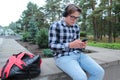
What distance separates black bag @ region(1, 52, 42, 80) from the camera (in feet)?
7.32

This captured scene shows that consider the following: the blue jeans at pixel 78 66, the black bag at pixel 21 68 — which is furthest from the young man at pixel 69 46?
the black bag at pixel 21 68

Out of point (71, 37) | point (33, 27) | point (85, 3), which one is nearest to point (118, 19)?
point (85, 3)

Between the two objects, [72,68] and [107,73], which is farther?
[107,73]

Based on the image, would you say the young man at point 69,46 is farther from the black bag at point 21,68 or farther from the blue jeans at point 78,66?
the black bag at point 21,68

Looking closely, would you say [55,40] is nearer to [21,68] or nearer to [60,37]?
[60,37]

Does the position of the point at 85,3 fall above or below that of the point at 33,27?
above

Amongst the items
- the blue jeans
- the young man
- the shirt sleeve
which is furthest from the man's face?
the blue jeans

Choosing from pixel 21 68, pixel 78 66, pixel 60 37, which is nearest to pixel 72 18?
pixel 60 37

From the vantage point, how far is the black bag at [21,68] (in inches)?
87.9

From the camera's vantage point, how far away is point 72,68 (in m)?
2.37

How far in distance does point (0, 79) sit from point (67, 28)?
1.19 m

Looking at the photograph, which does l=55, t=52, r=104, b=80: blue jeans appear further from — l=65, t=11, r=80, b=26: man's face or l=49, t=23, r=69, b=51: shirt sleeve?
l=65, t=11, r=80, b=26: man's face

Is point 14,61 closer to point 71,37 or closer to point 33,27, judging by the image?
point 71,37

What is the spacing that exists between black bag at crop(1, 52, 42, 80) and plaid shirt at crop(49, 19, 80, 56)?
1.03 feet
